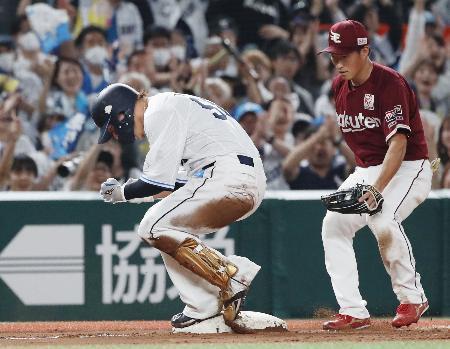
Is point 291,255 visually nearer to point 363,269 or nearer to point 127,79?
point 363,269

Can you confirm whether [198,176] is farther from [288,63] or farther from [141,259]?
[288,63]

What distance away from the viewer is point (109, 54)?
1130 cm

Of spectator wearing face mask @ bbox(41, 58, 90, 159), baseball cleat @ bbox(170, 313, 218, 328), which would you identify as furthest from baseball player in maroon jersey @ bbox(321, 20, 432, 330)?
spectator wearing face mask @ bbox(41, 58, 90, 159)

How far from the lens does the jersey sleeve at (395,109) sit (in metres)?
6.27

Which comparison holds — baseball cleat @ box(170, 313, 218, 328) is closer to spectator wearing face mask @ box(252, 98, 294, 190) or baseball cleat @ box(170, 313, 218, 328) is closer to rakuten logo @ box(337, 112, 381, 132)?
rakuten logo @ box(337, 112, 381, 132)

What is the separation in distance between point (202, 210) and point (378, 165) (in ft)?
3.80

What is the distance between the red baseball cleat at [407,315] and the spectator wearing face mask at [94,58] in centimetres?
545

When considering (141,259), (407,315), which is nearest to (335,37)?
(407,315)

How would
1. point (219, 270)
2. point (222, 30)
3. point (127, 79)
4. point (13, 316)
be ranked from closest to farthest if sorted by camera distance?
point (219, 270)
point (13, 316)
point (127, 79)
point (222, 30)

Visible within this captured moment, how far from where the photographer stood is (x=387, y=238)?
6.36m

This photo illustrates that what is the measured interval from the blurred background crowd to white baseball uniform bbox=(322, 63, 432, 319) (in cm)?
322

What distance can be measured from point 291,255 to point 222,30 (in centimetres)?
405

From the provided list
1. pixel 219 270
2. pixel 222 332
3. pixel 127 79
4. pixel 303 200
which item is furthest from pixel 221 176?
pixel 127 79

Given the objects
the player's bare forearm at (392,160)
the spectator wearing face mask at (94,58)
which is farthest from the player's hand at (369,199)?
the spectator wearing face mask at (94,58)
